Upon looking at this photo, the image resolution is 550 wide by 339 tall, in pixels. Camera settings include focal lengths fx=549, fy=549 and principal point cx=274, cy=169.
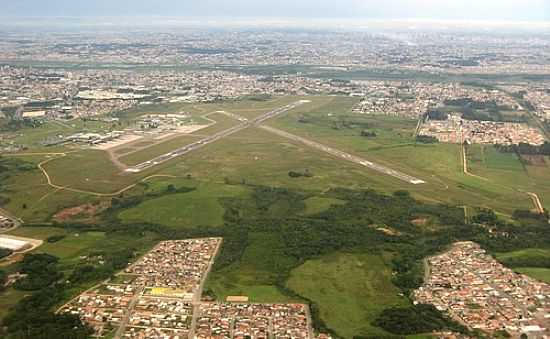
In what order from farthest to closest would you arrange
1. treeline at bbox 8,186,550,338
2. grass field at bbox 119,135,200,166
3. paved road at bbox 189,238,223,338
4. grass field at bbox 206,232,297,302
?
grass field at bbox 119,135,200,166 < treeline at bbox 8,186,550,338 < grass field at bbox 206,232,297,302 < paved road at bbox 189,238,223,338

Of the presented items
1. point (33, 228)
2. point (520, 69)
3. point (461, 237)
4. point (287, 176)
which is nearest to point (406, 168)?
point (287, 176)

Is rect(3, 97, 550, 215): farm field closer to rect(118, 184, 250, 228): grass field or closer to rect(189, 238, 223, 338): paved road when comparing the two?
rect(118, 184, 250, 228): grass field

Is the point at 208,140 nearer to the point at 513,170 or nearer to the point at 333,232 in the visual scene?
the point at 333,232

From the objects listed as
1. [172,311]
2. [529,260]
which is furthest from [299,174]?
[172,311]

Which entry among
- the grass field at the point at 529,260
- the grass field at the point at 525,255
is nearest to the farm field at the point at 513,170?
the grass field at the point at 525,255

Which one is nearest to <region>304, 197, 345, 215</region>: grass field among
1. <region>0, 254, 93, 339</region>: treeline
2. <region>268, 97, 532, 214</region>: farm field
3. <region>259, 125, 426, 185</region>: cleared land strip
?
<region>268, 97, 532, 214</region>: farm field

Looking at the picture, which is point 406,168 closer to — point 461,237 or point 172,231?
point 461,237
